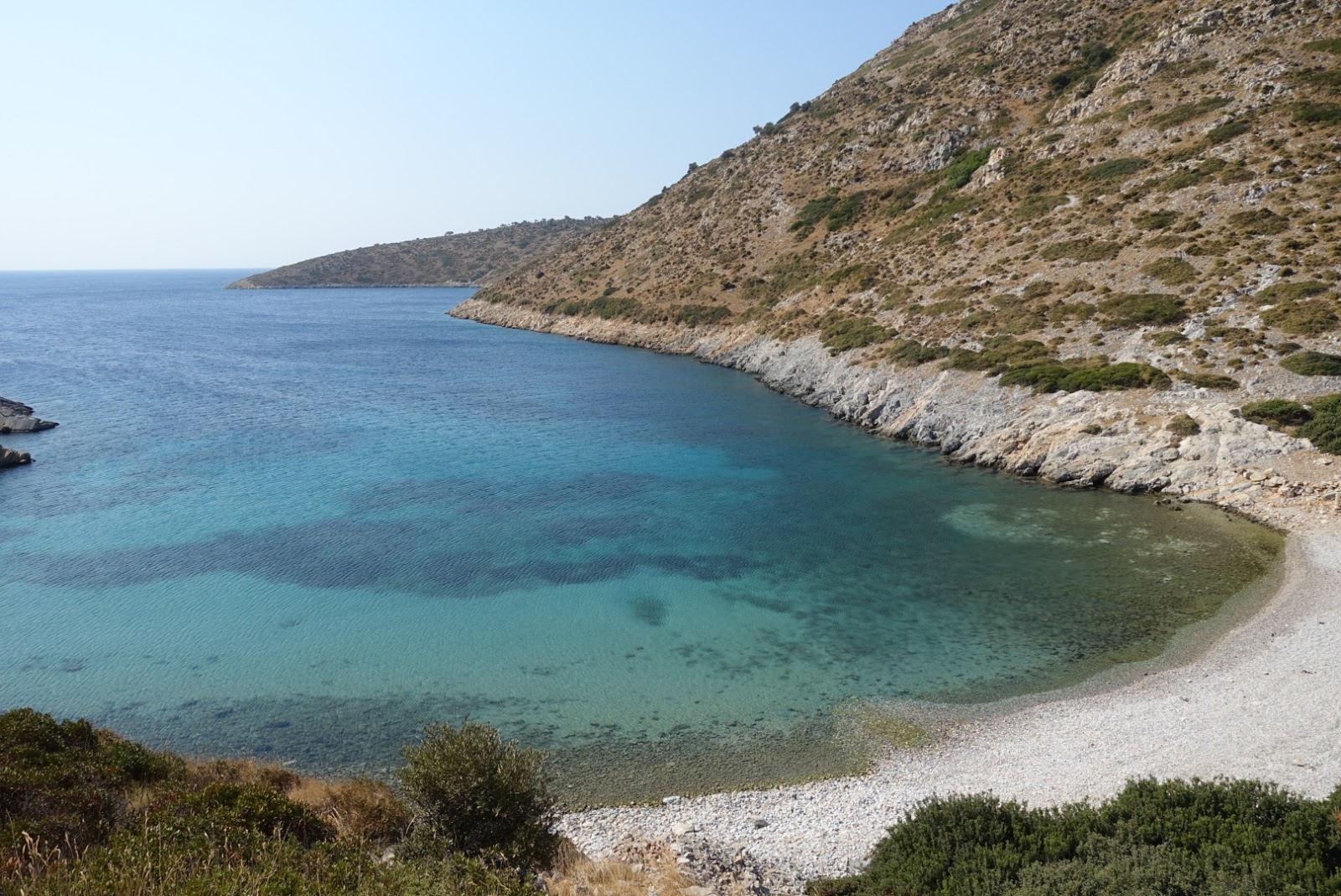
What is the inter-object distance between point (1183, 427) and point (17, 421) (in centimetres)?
6945

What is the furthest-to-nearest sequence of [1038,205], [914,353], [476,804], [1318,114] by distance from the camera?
[1038,205] → [1318,114] → [914,353] → [476,804]

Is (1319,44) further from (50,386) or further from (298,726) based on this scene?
(50,386)

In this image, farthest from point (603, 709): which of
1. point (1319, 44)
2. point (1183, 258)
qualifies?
point (1319, 44)

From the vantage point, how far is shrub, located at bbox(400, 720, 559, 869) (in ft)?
38.4

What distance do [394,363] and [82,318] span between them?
98.9m

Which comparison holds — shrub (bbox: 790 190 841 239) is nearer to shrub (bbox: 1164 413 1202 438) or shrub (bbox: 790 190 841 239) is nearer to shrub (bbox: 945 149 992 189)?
shrub (bbox: 945 149 992 189)

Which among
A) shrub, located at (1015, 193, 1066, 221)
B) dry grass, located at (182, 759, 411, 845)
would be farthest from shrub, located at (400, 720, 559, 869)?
shrub, located at (1015, 193, 1066, 221)

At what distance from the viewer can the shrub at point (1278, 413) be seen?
33500mm

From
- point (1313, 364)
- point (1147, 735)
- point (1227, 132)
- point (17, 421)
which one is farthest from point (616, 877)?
point (1227, 132)

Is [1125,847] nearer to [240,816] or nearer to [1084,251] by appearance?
[240,816]

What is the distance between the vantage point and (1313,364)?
1409 inches

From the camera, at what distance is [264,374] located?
74.6 m

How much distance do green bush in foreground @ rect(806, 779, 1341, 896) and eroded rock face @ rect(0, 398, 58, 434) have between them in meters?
59.4

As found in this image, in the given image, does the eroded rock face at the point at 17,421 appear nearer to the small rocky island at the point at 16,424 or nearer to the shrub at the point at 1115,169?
the small rocky island at the point at 16,424
